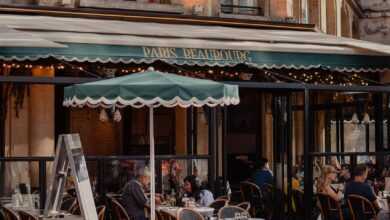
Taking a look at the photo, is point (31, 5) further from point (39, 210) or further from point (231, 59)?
point (39, 210)

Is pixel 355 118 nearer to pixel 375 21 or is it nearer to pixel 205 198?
pixel 205 198

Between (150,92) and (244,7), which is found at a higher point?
(244,7)

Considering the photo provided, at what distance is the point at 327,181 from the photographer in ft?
46.4

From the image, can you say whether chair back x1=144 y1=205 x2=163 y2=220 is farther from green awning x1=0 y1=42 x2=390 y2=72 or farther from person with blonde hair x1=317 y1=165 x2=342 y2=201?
person with blonde hair x1=317 y1=165 x2=342 y2=201

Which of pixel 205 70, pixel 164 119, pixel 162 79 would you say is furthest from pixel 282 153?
pixel 162 79

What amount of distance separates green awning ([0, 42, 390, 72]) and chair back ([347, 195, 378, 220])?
3151 mm

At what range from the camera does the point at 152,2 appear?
18016 millimetres

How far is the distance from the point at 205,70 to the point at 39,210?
5379 millimetres

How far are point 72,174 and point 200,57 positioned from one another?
5.29 m

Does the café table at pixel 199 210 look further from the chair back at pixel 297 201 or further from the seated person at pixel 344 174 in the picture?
the seated person at pixel 344 174

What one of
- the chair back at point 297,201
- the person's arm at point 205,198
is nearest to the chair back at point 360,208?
the person's arm at point 205,198

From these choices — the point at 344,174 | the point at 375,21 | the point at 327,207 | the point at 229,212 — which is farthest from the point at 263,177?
the point at 375,21

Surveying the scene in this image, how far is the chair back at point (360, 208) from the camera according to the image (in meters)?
12.8

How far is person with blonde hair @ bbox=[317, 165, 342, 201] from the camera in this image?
540 inches
